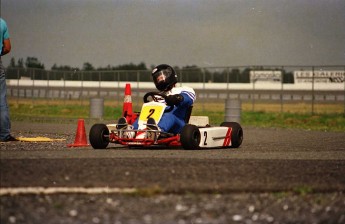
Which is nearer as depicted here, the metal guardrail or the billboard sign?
the metal guardrail

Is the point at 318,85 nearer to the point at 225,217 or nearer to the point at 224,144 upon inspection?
the point at 224,144

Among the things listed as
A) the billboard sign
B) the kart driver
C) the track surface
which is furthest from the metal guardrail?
the track surface

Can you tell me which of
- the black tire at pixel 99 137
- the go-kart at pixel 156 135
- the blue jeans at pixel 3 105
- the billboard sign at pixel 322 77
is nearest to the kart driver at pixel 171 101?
the go-kart at pixel 156 135

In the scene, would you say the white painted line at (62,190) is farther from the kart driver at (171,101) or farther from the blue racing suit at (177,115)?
the blue racing suit at (177,115)

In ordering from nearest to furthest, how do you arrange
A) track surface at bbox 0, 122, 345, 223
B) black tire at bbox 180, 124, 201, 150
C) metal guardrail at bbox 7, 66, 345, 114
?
track surface at bbox 0, 122, 345, 223, black tire at bbox 180, 124, 201, 150, metal guardrail at bbox 7, 66, 345, 114

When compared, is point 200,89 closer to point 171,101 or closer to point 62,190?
point 171,101

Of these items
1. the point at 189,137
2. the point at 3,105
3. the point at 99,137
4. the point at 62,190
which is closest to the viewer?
the point at 62,190

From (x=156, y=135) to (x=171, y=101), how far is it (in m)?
0.82

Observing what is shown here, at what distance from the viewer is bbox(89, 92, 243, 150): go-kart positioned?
47.0 feet

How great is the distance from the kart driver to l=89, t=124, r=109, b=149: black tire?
1.04ft

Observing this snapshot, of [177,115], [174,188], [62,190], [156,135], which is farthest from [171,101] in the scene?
[62,190]

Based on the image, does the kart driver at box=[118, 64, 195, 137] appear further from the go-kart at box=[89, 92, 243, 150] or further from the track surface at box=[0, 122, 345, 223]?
the track surface at box=[0, 122, 345, 223]

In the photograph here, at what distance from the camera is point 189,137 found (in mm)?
14281

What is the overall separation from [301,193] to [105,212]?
2426 millimetres
